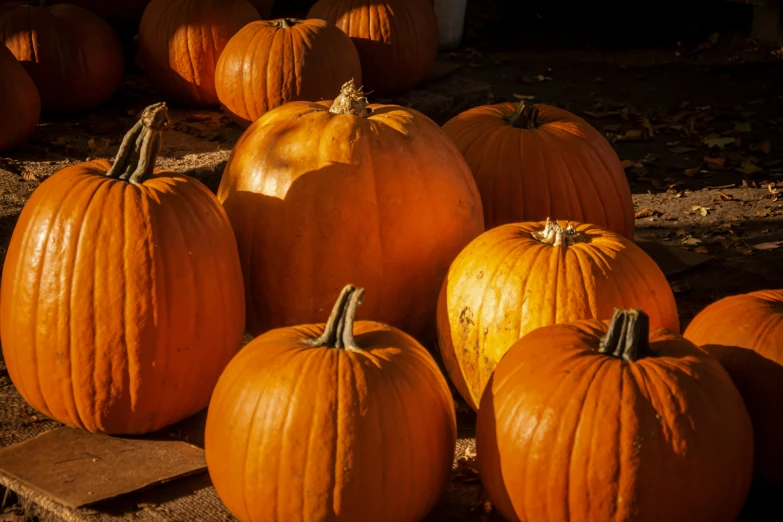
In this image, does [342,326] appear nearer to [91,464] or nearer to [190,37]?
[91,464]

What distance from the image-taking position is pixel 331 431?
2299 millimetres

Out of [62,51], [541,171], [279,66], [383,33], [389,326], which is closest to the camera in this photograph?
[389,326]

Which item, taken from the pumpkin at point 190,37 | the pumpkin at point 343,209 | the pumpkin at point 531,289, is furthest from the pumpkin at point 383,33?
the pumpkin at point 531,289

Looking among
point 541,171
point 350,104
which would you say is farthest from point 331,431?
point 541,171

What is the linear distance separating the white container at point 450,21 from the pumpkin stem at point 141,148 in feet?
21.0

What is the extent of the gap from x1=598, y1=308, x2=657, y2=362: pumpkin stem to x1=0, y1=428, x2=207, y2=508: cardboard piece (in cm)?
116

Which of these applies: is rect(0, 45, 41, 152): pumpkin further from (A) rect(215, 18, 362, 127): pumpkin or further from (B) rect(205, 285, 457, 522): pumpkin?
(B) rect(205, 285, 457, 522): pumpkin

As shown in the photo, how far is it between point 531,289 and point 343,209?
27.6 inches

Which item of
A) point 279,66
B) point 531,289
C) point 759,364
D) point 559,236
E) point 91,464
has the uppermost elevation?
point 279,66

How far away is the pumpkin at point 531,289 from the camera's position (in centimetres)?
280

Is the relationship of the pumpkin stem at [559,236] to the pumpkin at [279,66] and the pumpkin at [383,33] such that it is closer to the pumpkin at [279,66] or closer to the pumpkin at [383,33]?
the pumpkin at [279,66]

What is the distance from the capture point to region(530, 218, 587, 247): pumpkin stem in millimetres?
2912

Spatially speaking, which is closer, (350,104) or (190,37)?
(350,104)

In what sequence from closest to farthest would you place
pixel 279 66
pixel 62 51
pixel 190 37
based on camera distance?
1. pixel 279 66
2. pixel 62 51
3. pixel 190 37
